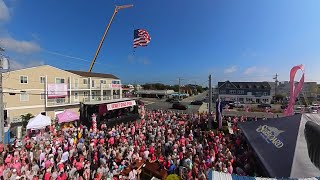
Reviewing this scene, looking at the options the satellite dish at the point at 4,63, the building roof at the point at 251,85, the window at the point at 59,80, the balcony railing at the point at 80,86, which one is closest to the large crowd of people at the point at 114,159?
the satellite dish at the point at 4,63

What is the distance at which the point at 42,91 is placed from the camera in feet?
112

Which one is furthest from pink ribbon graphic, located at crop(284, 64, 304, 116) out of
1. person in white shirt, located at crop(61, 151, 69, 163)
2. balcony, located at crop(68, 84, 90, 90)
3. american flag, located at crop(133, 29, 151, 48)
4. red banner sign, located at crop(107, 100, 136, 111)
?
balcony, located at crop(68, 84, 90, 90)

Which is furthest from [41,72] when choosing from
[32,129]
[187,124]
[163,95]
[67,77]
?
[163,95]

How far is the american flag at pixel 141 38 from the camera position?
30.3 m

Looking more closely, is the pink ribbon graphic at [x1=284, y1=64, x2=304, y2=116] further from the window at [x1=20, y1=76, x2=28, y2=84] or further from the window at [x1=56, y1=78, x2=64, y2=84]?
the window at [x1=56, y1=78, x2=64, y2=84]

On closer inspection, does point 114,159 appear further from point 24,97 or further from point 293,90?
point 24,97

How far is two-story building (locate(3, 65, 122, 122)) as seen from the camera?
2956 centimetres

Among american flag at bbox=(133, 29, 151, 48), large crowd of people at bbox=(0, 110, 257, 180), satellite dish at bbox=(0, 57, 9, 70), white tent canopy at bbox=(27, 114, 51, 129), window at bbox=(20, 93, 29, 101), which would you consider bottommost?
large crowd of people at bbox=(0, 110, 257, 180)

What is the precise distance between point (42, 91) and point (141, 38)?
56.0 feet

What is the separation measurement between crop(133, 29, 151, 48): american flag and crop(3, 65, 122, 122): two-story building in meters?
12.4

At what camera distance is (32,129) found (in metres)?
19.9

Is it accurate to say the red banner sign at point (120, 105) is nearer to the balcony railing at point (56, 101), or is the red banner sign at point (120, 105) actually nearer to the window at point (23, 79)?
the balcony railing at point (56, 101)

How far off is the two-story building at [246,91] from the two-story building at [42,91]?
5343cm

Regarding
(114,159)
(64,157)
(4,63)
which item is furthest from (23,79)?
(114,159)
